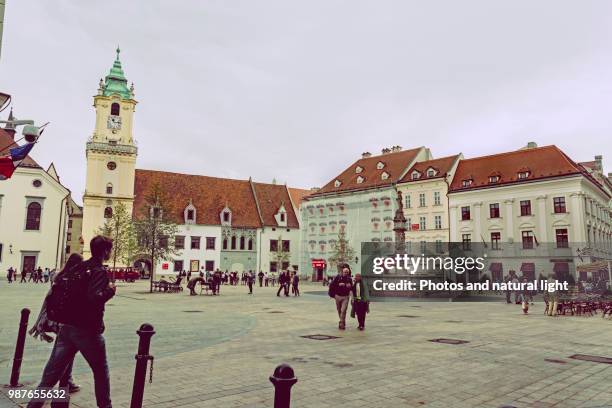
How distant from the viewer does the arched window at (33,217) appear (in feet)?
173

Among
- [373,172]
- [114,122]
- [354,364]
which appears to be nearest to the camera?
[354,364]

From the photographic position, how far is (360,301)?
13766mm

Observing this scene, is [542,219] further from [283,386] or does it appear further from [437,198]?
[283,386]

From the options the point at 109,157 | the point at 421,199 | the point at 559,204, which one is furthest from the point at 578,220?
the point at 109,157

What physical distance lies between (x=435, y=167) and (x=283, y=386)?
54620mm

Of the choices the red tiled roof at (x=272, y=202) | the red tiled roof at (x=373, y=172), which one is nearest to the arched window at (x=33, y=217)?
the red tiled roof at (x=272, y=202)

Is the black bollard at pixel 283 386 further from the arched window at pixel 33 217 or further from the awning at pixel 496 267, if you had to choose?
the arched window at pixel 33 217

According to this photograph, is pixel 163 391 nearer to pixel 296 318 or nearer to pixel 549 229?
pixel 296 318

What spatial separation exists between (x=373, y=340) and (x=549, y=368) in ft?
13.7

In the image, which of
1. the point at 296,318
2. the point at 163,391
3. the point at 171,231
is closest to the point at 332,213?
the point at 171,231

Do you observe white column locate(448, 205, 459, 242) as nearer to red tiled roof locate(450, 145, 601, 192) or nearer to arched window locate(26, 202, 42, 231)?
red tiled roof locate(450, 145, 601, 192)

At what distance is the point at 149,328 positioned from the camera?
17.1 feet

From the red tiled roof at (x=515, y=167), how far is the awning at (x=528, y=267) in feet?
27.5

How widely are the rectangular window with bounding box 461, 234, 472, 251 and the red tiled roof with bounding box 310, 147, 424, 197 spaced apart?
36.8 feet
